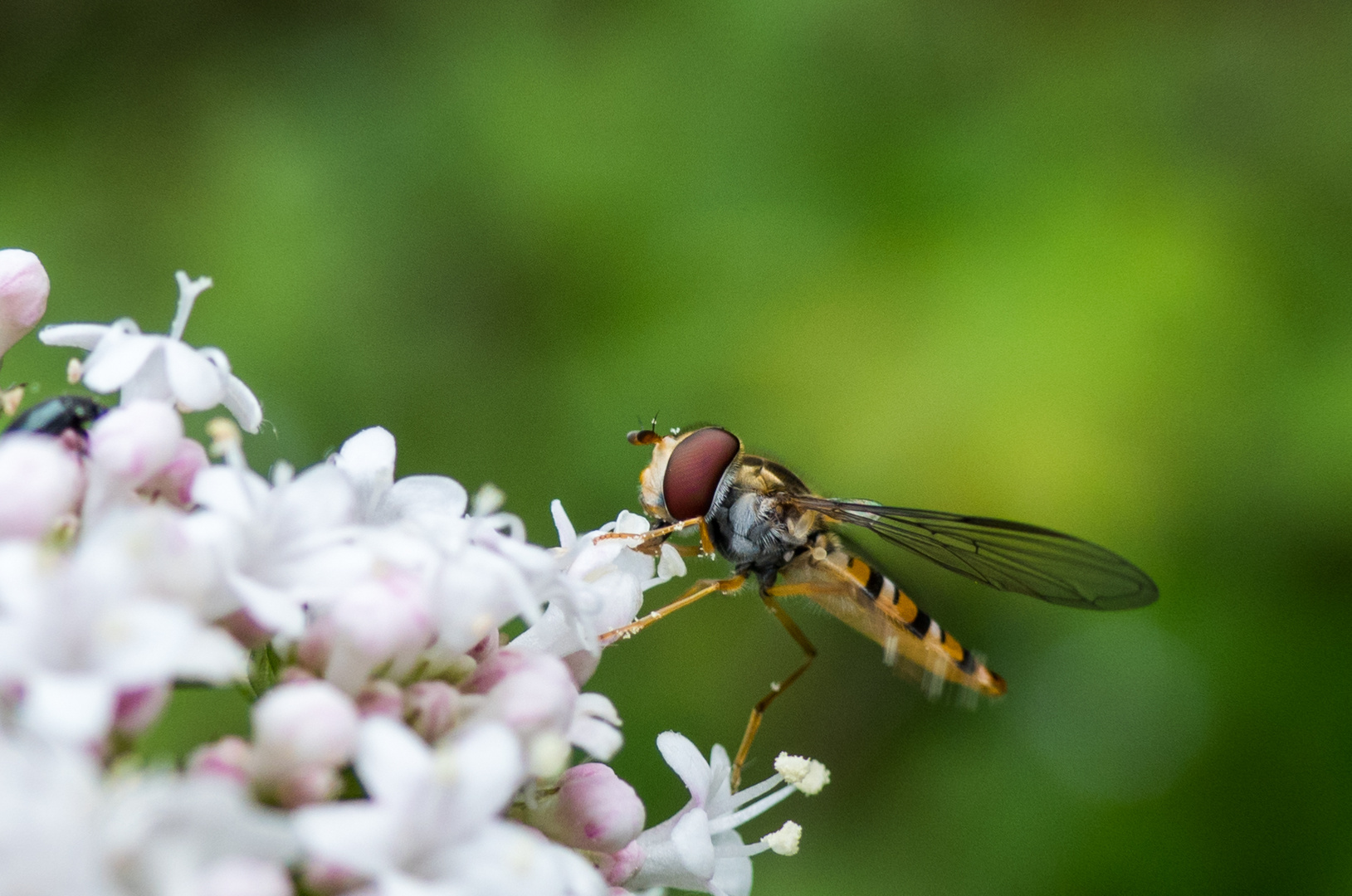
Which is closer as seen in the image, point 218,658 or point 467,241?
point 218,658

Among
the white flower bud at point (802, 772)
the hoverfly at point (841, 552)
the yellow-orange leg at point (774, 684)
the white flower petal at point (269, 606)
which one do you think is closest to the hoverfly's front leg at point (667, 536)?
the hoverfly at point (841, 552)

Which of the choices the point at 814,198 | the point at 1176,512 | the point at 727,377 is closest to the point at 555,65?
the point at 814,198

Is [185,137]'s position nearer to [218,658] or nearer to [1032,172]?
[1032,172]

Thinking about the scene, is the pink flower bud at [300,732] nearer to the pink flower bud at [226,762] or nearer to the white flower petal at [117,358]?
the pink flower bud at [226,762]

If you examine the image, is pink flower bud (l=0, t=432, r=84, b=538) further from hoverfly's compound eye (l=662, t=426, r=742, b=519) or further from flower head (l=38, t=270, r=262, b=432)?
hoverfly's compound eye (l=662, t=426, r=742, b=519)

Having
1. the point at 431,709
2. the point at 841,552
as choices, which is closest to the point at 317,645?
the point at 431,709

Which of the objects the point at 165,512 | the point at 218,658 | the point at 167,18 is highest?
the point at 167,18

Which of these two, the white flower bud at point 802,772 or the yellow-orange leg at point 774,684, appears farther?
the yellow-orange leg at point 774,684
